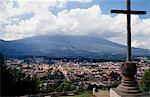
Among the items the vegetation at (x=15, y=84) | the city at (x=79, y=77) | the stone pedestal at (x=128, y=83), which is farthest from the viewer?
the city at (x=79, y=77)

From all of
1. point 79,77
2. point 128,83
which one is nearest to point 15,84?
point 128,83

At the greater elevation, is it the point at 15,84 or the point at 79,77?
the point at 15,84

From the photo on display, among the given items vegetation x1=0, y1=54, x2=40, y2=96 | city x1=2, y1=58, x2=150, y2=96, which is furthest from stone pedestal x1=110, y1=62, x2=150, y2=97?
vegetation x1=0, y1=54, x2=40, y2=96

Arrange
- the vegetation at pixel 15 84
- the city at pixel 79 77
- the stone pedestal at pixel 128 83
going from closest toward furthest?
the stone pedestal at pixel 128 83 → the vegetation at pixel 15 84 → the city at pixel 79 77

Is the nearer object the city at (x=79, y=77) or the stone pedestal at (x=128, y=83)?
the stone pedestal at (x=128, y=83)

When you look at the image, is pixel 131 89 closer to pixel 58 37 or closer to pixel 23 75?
pixel 23 75

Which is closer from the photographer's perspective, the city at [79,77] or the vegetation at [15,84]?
the vegetation at [15,84]

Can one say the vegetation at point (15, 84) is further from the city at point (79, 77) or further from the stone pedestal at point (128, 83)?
the stone pedestal at point (128, 83)

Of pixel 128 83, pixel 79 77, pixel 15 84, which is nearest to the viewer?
pixel 128 83

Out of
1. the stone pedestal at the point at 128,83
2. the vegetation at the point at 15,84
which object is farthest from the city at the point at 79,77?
the stone pedestal at the point at 128,83

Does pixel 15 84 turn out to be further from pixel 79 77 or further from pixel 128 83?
pixel 79 77

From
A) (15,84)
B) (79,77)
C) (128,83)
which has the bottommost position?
(79,77)
